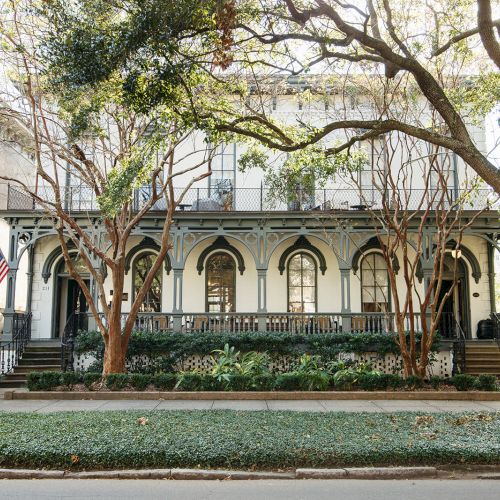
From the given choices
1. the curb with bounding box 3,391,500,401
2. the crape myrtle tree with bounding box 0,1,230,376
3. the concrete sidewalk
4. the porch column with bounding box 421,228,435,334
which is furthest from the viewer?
the porch column with bounding box 421,228,435,334

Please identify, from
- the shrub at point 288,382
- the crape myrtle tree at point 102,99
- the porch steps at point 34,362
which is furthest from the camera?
the porch steps at point 34,362

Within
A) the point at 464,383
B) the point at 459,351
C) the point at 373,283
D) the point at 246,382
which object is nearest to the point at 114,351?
the point at 246,382

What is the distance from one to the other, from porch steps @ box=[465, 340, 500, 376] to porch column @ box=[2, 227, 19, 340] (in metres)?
13.9

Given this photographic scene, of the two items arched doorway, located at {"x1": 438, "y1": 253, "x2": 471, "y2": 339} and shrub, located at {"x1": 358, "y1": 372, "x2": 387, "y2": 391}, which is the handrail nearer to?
arched doorway, located at {"x1": 438, "y1": 253, "x2": 471, "y2": 339}

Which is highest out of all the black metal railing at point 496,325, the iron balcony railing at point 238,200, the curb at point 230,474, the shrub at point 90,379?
the iron balcony railing at point 238,200

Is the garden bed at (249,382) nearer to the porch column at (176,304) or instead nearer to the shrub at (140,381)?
the shrub at (140,381)

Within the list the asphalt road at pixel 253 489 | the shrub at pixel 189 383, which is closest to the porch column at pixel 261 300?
the shrub at pixel 189 383

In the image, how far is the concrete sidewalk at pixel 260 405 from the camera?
1198 cm

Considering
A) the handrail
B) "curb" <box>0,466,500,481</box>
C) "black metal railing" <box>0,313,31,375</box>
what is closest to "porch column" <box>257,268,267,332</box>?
the handrail

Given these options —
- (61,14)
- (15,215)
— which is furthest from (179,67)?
(15,215)

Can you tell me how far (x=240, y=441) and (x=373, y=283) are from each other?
13.1 m

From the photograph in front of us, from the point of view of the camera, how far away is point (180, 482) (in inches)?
278

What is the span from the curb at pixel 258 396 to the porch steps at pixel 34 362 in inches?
104

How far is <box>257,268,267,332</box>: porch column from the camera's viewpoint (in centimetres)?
1788
